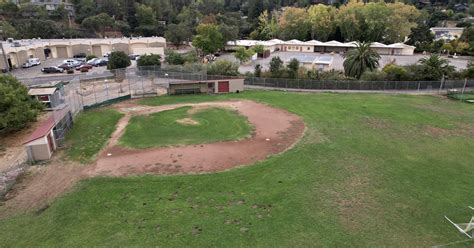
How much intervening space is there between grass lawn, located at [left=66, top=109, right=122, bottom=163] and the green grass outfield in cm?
517

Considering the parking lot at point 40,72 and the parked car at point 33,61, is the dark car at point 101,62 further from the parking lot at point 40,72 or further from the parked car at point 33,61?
the parked car at point 33,61

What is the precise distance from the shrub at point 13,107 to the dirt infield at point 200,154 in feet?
27.0

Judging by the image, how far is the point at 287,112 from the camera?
35812mm

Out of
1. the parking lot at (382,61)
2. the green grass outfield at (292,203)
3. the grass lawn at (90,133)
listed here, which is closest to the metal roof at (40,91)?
the grass lawn at (90,133)

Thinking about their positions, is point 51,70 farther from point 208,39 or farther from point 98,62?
point 208,39

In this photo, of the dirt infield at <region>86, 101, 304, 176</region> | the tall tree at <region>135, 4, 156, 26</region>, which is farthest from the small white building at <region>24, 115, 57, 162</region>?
the tall tree at <region>135, 4, 156, 26</region>

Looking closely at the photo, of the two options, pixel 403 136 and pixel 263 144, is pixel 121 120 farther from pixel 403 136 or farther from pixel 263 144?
pixel 403 136

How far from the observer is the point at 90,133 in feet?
97.2

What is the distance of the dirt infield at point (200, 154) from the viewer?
22.6 metres

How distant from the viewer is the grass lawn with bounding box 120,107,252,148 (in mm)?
27734

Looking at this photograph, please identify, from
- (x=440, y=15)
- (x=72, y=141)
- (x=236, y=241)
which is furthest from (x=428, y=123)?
(x=440, y=15)

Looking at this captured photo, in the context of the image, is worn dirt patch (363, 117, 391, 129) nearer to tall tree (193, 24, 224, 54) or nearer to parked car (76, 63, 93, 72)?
tall tree (193, 24, 224, 54)

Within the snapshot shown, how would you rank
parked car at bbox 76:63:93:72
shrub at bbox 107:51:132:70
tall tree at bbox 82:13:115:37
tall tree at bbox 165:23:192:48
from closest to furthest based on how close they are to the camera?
shrub at bbox 107:51:132:70 → parked car at bbox 76:63:93:72 → tall tree at bbox 165:23:192:48 → tall tree at bbox 82:13:115:37

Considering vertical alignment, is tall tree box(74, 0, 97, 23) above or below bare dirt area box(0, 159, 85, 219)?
above
